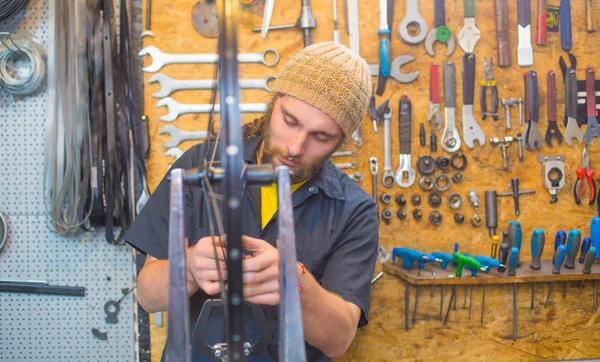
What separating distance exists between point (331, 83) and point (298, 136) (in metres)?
0.14

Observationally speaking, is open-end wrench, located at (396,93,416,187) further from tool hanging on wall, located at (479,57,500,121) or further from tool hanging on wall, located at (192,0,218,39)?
tool hanging on wall, located at (192,0,218,39)

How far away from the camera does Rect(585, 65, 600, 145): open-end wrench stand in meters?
2.36

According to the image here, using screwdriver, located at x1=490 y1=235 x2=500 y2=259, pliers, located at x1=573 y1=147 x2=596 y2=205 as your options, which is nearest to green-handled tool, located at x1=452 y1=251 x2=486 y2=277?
screwdriver, located at x1=490 y1=235 x2=500 y2=259

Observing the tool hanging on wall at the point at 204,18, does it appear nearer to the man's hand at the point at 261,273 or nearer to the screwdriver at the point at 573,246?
the screwdriver at the point at 573,246

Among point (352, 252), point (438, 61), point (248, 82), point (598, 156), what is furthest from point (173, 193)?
point (598, 156)

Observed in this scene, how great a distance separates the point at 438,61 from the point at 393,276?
909 mm

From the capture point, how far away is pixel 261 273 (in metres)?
0.75

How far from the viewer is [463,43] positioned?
2.34 meters

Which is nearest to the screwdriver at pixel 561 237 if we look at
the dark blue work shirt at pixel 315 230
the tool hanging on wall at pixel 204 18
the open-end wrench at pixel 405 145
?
the open-end wrench at pixel 405 145

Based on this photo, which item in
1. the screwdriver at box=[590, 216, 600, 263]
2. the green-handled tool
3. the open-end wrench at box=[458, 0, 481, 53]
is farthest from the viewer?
the open-end wrench at box=[458, 0, 481, 53]

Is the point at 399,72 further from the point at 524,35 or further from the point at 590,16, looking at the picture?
the point at 590,16

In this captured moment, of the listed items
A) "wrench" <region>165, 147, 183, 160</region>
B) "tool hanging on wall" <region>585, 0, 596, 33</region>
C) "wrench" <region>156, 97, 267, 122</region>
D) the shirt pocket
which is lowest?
the shirt pocket

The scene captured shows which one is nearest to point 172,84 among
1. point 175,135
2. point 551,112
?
point 175,135

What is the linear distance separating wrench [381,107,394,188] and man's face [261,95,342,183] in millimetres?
1008
